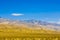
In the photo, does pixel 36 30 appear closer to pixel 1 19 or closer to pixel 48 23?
pixel 48 23

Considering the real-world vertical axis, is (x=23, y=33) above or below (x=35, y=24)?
below

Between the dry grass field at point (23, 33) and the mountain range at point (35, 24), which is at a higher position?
the mountain range at point (35, 24)

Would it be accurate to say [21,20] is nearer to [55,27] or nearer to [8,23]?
[8,23]

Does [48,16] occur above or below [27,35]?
above

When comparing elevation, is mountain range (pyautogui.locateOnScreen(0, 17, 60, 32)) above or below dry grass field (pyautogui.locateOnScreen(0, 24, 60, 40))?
above

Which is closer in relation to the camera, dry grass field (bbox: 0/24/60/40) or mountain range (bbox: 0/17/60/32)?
dry grass field (bbox: 0/24/60/40)

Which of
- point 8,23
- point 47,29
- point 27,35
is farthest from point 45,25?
point 8,23

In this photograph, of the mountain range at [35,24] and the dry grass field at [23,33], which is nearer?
the dry grass field at [23,33]

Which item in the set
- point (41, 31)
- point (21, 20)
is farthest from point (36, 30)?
point (21, 20)

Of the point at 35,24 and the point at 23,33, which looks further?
the point at 35,24
